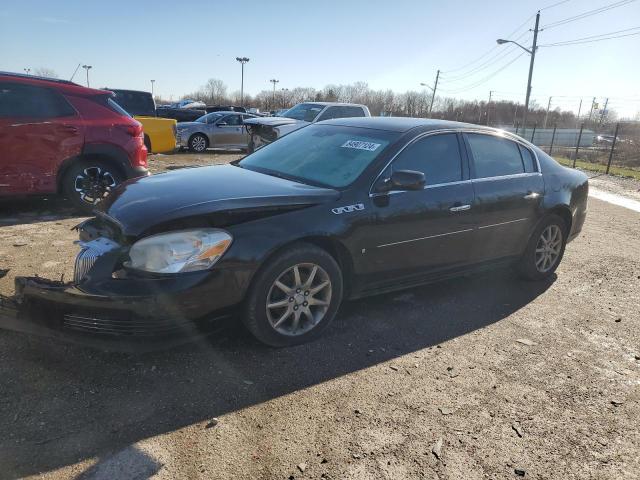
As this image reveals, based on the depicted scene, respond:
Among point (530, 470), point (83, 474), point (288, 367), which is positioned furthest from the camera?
point (288, 367)

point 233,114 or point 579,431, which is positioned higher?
point 233,114

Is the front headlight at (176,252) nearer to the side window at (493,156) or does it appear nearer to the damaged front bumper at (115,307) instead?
the damaged front bumper at (115,307)

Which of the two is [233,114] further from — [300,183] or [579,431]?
[579,431]

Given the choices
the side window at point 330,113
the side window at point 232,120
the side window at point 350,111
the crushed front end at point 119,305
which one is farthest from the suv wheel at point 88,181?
the side window at point 232,120

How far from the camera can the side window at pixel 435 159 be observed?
161 inches

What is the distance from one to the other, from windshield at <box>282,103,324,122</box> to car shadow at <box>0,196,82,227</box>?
741 cm

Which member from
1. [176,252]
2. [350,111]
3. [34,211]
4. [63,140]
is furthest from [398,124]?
[350,111]

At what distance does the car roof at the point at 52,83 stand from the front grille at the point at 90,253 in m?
3.99

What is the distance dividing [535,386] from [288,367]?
1.68 m

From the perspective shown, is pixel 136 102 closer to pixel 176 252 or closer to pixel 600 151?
pixel 176 252

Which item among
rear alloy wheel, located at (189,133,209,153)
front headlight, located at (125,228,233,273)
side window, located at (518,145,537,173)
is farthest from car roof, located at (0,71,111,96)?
rear alloy wheel, located at (189,133,209,153)

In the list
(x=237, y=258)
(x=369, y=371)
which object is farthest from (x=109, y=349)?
(x=369, y=371)

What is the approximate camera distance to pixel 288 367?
3279 millimetres

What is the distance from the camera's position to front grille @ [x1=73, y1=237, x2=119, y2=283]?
3.13 meters
